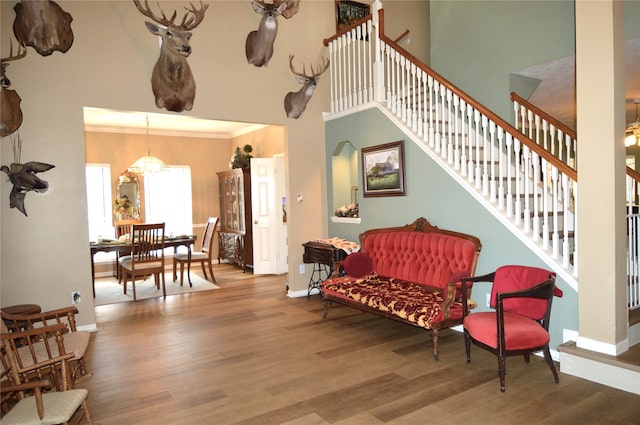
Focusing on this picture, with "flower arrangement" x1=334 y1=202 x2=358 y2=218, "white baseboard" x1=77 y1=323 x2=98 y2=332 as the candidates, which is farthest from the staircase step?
"white baseboard" x1=77 y1=323 x2=98 y2=332

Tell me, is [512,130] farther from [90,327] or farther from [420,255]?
[90,327]

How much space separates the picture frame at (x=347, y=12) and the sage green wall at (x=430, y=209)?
179 centimetres

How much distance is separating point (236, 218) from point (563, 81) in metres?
6.13

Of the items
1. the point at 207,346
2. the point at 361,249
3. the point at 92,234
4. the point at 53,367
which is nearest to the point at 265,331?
the point at 207,346

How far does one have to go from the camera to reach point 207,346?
4156mm

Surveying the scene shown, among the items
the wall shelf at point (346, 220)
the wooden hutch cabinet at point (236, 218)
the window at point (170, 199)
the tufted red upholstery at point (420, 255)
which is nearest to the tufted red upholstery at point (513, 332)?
the tufted red upholstery at point (420, 255)

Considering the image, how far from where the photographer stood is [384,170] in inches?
210

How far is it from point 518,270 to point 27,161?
4923mm

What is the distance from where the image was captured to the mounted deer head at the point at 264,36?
5.22m

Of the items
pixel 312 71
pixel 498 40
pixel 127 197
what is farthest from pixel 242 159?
pixel 498 40

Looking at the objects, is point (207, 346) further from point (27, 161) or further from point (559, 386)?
point (559, 386)

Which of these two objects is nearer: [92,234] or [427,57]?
[427,57]

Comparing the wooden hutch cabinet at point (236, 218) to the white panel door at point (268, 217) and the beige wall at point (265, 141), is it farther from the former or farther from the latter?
the beige wall at point (265, 141)

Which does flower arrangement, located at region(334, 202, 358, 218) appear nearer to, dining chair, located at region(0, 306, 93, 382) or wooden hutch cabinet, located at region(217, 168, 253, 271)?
wooden hutch cabinet, located at region(217, 168, 253, 271)
